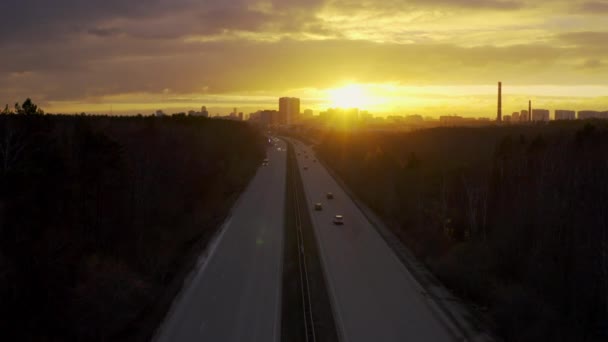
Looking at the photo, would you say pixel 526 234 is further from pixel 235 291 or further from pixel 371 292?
pixel 235 291

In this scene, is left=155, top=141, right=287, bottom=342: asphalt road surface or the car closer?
left=155, top=141, right=287, bottom=342: asphalt road surface

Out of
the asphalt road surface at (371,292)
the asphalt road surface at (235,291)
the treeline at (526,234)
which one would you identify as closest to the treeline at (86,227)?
the asphalt road surface at (235,291)

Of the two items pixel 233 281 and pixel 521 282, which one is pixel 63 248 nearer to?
pixel 233 281

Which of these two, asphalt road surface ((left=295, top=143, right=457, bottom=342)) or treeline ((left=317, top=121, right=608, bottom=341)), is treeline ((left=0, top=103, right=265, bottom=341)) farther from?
treeline ((left=317, top=121, right=608, bottom=341))

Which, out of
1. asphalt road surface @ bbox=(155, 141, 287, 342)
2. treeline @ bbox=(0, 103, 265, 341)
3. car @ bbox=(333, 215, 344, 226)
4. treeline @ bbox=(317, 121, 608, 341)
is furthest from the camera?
car @ bbox=(333, 215, 344, 226)

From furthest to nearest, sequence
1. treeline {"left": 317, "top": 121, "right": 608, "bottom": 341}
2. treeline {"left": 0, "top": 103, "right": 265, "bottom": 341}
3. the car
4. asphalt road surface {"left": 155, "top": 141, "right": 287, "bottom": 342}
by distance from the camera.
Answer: the car → treeline {"left": 317, "top": 121, "right": 608, "bottom": 341} → treeline {"left": 0, "top": 103, "right": 265, "bottom": 341} → asphalt road surface {"left": 155, "top": 141, "right": 287, "bottom": 342}

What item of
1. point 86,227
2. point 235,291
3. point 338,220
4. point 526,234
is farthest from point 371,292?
point 338,220

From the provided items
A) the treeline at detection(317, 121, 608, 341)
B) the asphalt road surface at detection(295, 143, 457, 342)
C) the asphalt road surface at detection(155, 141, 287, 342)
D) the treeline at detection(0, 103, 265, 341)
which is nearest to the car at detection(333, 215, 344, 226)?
the asphalt road surface at detection(295, 143, 457, 342)
